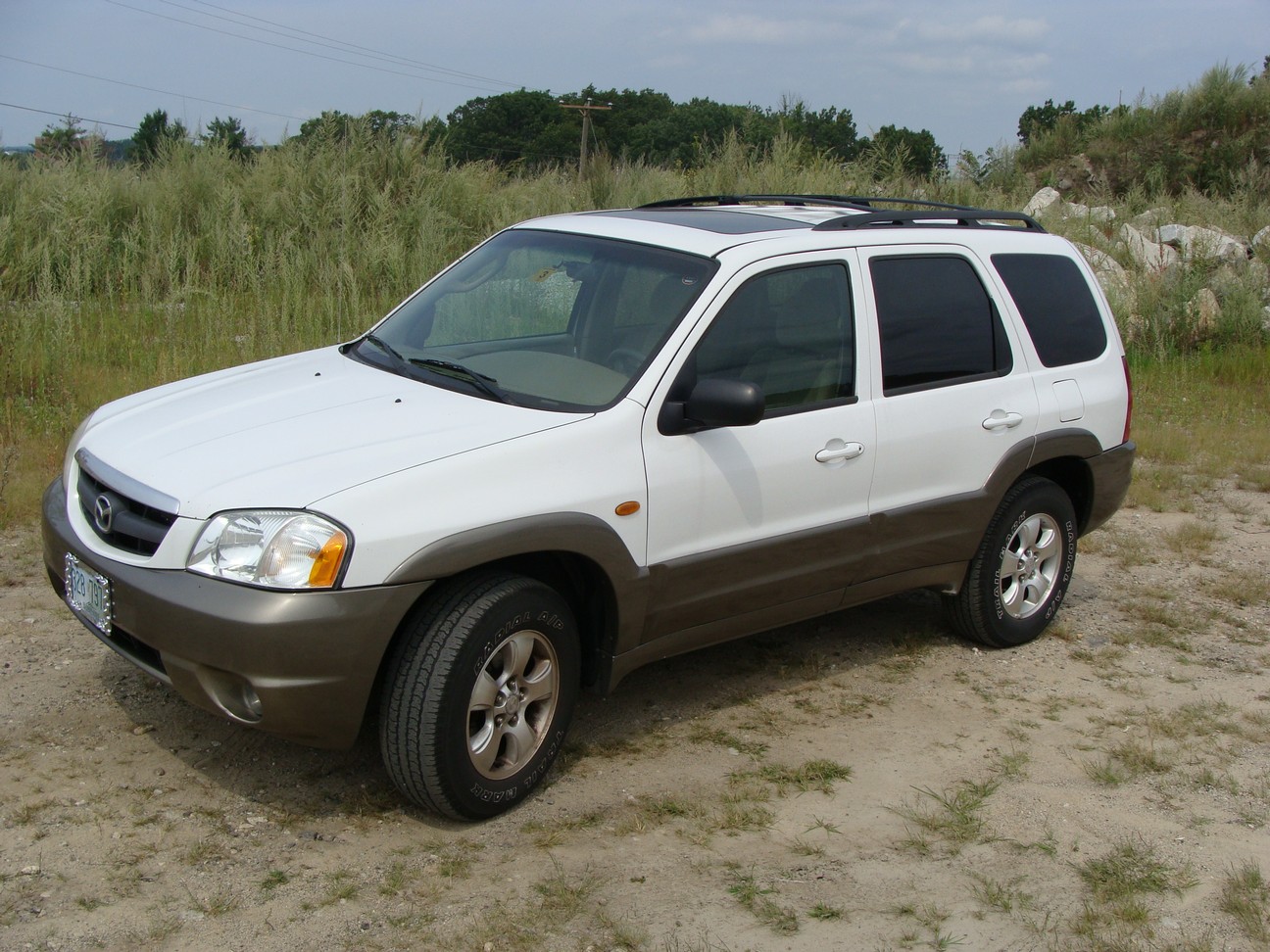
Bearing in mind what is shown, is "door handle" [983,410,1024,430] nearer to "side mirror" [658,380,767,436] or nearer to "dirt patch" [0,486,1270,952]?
"dirt patch" [0,486,1270,952]

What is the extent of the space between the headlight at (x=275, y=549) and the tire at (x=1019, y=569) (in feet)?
10.2

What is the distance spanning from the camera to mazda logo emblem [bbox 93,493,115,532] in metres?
3.87

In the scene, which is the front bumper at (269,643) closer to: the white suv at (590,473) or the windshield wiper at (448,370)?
the white suv at (590,473)

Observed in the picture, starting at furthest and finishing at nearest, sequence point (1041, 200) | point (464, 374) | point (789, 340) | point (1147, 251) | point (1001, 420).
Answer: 1. point (1041, 200)
2. point (1147, 251)
3. point (1001, 420)
4. point (789, 340)
5. point (464, 374)

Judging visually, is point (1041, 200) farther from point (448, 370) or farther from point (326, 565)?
point (326, 565)

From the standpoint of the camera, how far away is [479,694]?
12.4ft

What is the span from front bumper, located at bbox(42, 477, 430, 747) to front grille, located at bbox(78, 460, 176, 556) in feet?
0.31

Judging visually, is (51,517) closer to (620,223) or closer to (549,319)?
(549,319)

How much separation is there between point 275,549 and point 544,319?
189 centimetres

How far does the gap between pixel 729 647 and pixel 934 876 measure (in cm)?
195

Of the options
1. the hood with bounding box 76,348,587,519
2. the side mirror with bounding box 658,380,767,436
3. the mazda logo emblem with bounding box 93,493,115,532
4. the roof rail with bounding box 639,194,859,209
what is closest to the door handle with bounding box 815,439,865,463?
the side mirror with bounding box 658,380,767,436

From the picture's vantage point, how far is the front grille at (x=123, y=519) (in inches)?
145

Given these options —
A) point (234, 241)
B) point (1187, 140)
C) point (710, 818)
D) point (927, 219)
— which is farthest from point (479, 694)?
point (1187, 140)

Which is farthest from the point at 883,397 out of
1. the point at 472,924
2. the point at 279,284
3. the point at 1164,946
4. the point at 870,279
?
the point at 279,284
